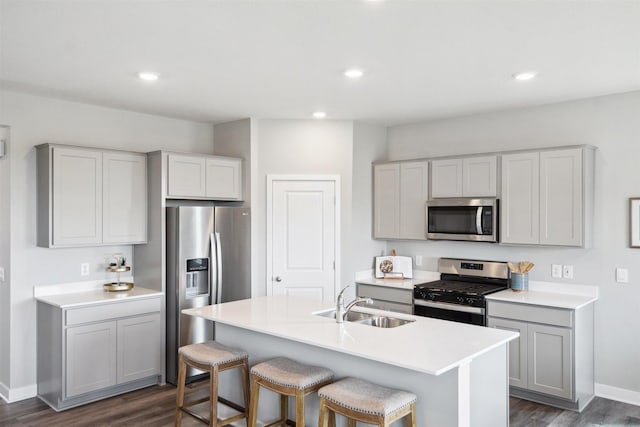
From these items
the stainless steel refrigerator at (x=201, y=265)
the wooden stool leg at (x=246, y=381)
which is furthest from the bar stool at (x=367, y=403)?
the stainless steel refrigerator at (x=201, y=265)

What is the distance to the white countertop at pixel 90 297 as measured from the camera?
3.91 meters

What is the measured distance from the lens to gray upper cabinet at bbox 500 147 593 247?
3971 millimetres

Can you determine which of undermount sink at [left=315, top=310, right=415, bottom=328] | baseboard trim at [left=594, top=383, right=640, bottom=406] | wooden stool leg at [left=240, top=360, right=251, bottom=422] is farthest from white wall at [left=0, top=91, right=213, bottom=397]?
baseboard trim at [left=594, top=383, right=640, bottom=406]

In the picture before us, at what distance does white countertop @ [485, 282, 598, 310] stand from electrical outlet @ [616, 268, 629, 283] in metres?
0.19

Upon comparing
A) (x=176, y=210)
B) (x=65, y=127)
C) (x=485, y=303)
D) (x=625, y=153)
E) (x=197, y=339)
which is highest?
(x=65, y=127)

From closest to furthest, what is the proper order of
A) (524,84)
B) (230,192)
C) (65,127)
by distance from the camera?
(524,84), (65,127), (230,192)

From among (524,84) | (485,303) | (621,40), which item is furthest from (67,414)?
(621,40)

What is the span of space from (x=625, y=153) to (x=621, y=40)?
5.10 feet

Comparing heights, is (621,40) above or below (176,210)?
above

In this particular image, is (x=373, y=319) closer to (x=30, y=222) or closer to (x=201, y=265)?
(x=201, y=265)

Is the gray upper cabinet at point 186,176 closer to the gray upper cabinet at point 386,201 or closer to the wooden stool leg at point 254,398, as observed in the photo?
the gray upper cabinet at point 386,201

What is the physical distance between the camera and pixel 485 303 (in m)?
4.21

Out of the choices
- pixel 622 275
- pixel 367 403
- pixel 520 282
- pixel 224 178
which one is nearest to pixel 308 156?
pixel 224 178

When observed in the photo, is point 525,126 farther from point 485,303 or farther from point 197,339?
point 197,339
